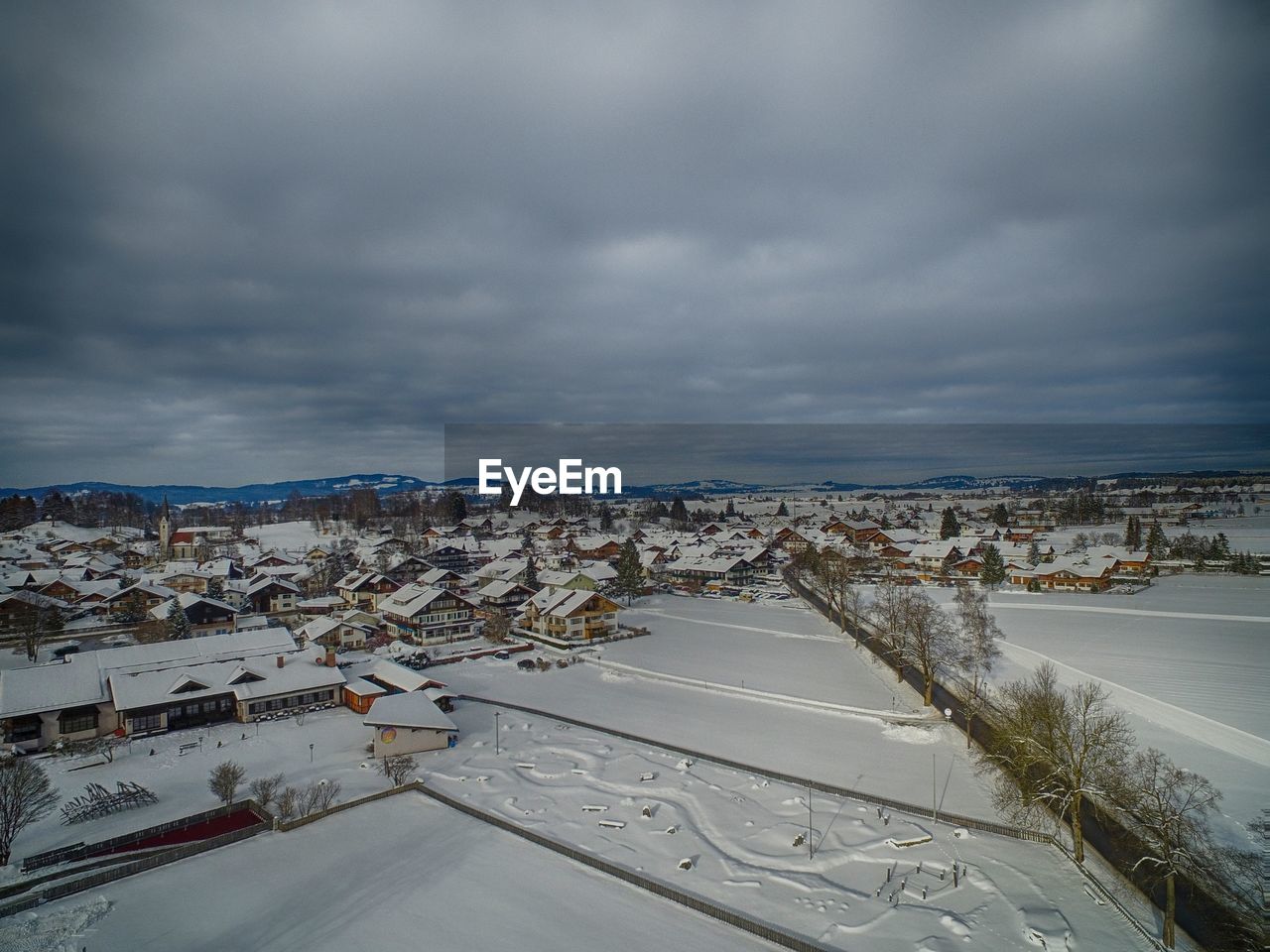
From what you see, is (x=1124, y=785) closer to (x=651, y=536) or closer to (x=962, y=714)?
(x=962, y=714)

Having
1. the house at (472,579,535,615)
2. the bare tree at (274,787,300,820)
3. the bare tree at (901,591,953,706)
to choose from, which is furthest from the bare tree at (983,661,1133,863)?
the house at (472,579,535,615)

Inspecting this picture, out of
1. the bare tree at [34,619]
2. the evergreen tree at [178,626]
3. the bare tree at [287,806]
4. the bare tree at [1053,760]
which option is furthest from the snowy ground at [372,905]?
the bare tree at [34,619]

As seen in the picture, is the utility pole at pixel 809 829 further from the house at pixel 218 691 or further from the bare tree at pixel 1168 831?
the house at pixel 218 691

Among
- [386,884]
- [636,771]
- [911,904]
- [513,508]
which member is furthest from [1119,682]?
[513,508]

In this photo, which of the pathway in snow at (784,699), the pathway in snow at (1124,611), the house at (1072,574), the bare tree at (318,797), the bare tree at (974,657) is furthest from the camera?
the house at (1072,574)

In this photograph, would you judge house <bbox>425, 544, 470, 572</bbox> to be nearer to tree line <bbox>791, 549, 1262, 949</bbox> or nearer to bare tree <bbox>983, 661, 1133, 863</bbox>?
tree line <bbox>791, 549, 1262, 949</bbox>

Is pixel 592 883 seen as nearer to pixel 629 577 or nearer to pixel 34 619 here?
pixel 629 577
